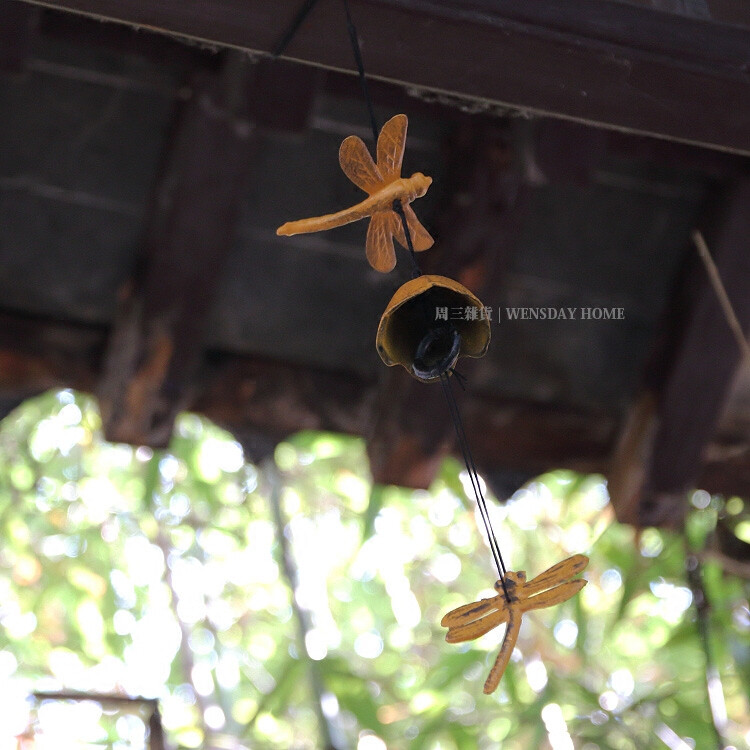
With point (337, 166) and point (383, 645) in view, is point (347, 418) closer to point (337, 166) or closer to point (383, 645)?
point (337, 166)

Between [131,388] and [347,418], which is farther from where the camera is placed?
[347,418]

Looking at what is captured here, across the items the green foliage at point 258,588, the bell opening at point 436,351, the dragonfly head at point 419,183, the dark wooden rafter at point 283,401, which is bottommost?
the green foliage at point 258,588

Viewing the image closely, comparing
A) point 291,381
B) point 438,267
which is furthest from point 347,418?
point 438,267

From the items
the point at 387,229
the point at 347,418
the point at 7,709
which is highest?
the point at 387,229

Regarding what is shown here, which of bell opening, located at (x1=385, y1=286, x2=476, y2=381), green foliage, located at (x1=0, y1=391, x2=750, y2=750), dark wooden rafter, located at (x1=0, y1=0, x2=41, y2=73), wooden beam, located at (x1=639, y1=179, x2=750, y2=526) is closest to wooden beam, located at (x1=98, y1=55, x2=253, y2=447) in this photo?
dark wooden rafter, located at (x1=0, y1=0, x2=41, y2=73)

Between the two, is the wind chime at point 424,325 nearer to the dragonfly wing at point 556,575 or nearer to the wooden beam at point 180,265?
the dragonfly wing at point 556,575

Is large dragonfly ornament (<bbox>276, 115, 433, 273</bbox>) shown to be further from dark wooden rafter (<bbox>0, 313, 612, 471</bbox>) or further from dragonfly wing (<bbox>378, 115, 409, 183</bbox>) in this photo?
dark wooden rafter (<bbox>0, 313, 612, 471</bbox>)

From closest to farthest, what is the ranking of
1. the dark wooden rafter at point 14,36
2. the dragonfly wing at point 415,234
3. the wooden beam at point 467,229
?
the dragonfly wing at point 415,234 < the dark wooden rafter at point 14,36 < the wooden beam at point 467,229

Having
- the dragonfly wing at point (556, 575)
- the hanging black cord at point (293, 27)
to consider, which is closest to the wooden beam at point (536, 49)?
the hanging black cord at point (293, 27)
